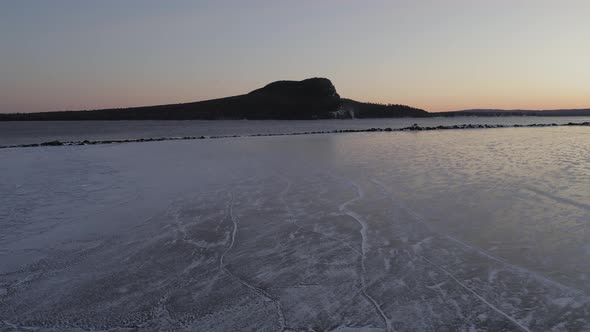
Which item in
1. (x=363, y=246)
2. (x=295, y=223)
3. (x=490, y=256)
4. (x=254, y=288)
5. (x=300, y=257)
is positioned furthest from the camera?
(x=295, y=223)

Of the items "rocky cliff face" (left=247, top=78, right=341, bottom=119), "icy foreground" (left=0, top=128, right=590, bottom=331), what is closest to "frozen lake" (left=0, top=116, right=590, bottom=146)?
"icy foreground" (left=0, top=128, right=590, bottom=331)

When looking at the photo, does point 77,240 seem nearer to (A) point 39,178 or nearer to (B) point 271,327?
(B) point 271,327

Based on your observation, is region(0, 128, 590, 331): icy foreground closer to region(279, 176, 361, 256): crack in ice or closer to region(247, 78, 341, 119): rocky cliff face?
region(279, 176, 361, 256): crack in ice

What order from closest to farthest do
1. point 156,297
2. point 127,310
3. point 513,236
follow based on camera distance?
point 127,310, point 156,297, point 513,236

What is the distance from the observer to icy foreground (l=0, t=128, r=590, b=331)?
3170mm

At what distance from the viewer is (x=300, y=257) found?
4508 millimetres

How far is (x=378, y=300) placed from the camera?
3395 mm

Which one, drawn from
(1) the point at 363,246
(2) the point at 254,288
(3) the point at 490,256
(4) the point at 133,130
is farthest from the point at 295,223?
(4) the point at 133,130

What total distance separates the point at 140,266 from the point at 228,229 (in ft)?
5.39

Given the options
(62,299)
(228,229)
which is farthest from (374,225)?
(62,299)

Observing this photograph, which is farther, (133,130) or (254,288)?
(133,130)

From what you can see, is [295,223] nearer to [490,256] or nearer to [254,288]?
[254,288]

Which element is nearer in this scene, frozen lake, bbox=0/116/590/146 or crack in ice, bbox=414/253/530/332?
crack in ice, bbox=414/253/530/332

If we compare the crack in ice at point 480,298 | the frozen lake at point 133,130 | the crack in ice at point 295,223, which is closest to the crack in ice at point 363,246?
the crack in ice at point 295,223
